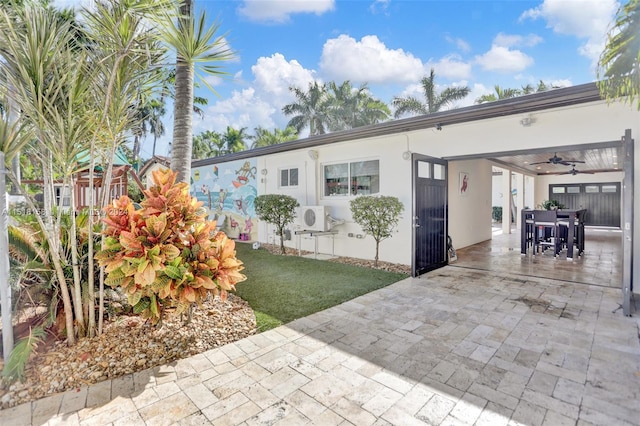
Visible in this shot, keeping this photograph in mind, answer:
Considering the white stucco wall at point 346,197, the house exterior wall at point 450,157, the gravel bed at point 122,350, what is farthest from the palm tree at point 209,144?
the gravel bed at point 122,350

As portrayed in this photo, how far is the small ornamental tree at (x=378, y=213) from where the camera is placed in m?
7.24

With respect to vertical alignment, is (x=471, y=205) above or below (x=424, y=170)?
below

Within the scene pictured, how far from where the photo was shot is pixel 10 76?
2.69m

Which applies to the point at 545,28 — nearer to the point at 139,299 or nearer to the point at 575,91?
the point at 575,91

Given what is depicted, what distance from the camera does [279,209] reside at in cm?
946

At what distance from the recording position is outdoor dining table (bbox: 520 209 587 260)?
8484 millimetres

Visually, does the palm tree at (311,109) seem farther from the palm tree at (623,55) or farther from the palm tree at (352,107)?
the palm tree at (623,55)

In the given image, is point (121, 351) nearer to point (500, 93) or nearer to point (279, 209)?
point (279, 209)

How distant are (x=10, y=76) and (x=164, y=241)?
71.7 inches

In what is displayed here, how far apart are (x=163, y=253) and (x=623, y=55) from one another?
455 cm

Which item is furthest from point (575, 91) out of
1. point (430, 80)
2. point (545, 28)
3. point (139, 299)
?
point (430, 80)

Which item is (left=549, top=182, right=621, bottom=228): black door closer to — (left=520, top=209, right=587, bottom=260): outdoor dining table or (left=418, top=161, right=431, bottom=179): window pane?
(left=520, top=209, right=587, bottom=260): outdoor dining table

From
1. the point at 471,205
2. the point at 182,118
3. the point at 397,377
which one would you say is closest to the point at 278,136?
the point at 471,205

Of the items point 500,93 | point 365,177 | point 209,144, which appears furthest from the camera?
point 209,144
